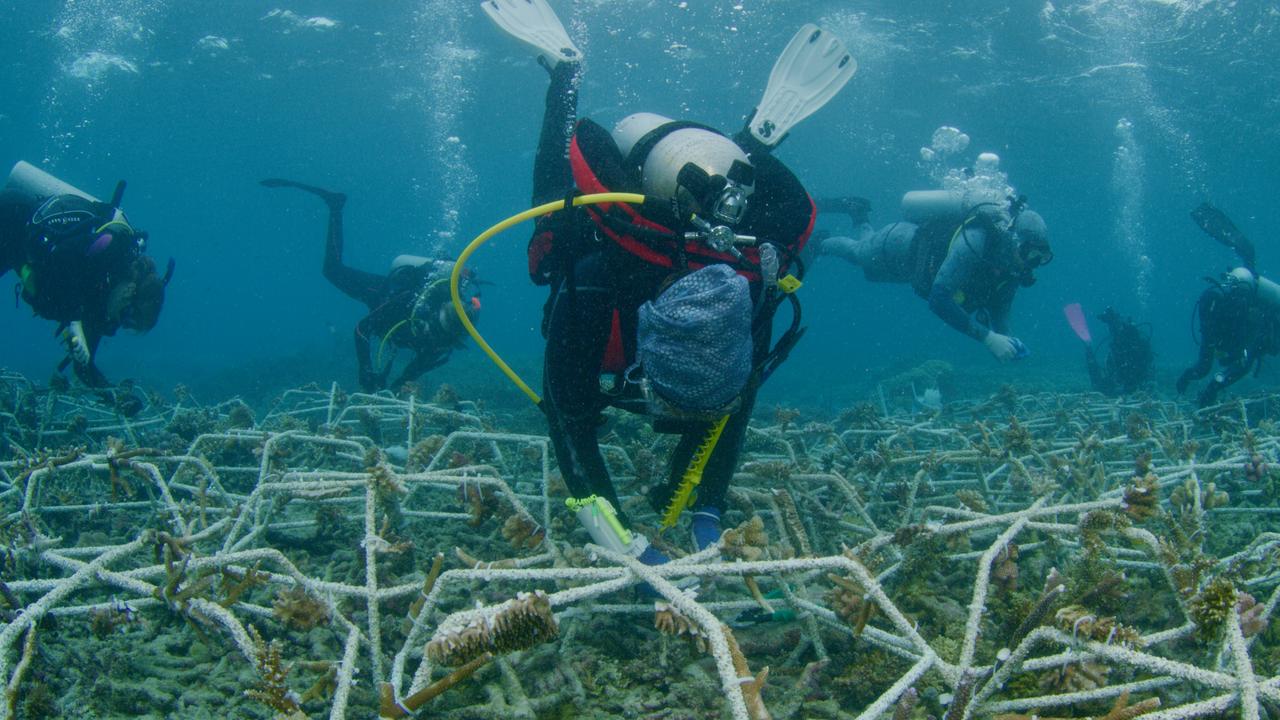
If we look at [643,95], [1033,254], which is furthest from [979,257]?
[643,95]

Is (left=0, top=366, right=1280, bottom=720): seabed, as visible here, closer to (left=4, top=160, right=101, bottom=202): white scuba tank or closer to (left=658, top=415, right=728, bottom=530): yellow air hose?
(left=658, top=415, right=728, bottom=530): yellow air hose

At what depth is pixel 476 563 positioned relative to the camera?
6.99ft

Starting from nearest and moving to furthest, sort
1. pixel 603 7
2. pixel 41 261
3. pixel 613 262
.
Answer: pixel 613 262, pixel 41 261, pixel 603 7

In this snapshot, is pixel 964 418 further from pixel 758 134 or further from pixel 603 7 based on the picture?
pixel 603 7

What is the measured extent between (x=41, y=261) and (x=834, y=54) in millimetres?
8005

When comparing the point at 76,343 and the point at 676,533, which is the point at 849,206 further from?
the point at 76,343

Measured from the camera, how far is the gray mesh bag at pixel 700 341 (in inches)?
87.0

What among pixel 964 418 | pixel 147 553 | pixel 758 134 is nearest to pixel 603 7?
pixel 964 418

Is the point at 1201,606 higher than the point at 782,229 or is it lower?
lower

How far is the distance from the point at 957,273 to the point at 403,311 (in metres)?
8.27

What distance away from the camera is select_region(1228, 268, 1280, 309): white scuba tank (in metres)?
8.84

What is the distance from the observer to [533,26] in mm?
4020

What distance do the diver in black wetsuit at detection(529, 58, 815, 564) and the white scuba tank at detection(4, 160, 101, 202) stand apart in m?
6.83

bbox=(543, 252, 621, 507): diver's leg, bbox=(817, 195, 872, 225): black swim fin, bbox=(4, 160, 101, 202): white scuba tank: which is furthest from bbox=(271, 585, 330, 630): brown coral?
bbox=(817, 195, 872, 225): black swim fin
